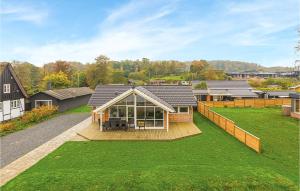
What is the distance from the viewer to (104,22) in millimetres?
30453

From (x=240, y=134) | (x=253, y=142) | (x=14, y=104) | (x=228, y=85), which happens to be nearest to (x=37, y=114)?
(x=14, y=104)

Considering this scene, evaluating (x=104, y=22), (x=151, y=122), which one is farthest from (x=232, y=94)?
(x=151, y=122)

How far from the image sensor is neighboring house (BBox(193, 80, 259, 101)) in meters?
44.9

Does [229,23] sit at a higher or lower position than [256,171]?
higher

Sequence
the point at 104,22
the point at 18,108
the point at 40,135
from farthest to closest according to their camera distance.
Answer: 1. the point at 104,22
2. the point at 18,108
3. the point at 40,135

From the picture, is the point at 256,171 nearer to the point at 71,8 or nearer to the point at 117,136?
the point at 117,136

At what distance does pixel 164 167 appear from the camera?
1234 centimetres

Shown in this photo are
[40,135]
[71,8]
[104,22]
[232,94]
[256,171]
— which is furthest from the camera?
[232,94]

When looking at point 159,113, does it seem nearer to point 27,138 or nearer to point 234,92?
point 27,138

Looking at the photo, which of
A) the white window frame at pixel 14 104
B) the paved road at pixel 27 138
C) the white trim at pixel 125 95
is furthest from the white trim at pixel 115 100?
the white window frame at pixel 14 104

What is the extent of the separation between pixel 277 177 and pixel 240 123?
1223cm

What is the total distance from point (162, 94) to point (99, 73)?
1562 inches

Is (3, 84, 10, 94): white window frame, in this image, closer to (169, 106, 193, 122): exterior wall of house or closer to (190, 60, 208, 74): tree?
(169, 106, 193, 122): exterior wall of house

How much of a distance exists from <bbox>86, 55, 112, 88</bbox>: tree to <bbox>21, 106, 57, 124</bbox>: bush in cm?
3117
